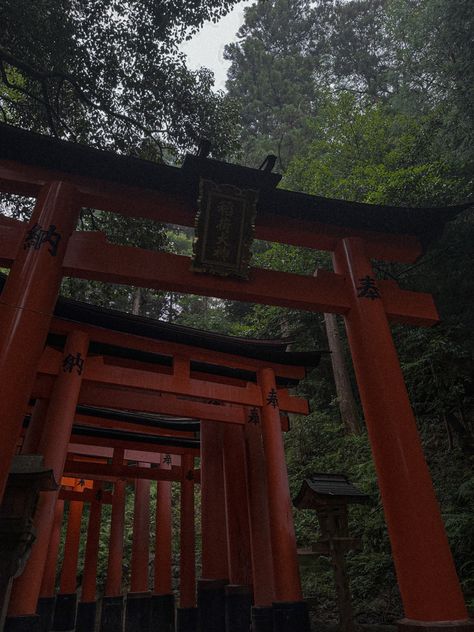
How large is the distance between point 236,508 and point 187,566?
9.67 feet

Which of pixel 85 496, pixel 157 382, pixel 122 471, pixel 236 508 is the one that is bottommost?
pixel 236 508

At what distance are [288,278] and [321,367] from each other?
13202 mm

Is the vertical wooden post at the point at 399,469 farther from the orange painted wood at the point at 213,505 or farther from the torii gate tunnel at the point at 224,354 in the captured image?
the orange painted wood at the point at 213,505

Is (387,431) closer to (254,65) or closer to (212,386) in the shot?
(212,386)

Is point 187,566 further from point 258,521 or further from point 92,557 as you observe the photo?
point 92,557

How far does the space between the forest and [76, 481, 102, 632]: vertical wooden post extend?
4740 millimetres

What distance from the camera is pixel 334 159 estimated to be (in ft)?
55.5

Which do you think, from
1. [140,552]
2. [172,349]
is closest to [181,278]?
[172,349]

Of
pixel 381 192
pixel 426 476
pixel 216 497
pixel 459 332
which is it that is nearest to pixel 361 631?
pixel 216 497

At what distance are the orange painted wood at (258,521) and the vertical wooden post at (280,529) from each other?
0.53 meters

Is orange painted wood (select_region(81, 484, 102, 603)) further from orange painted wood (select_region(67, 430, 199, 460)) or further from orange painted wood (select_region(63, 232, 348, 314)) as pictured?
orange painted wood (select_region(63, 232, 348, 314))

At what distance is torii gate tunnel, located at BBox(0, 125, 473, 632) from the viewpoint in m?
4.01

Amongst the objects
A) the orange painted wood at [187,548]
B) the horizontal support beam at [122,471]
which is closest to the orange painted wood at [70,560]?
the horizontal support beam at [122,471]

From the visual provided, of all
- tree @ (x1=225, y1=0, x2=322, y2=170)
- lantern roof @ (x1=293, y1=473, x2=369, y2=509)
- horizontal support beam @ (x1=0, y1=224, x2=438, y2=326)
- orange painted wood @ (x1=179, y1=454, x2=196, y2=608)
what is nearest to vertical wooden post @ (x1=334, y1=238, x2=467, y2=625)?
horizontal support beam @ (x1=0, y1=224, x2=438, y2=326)
